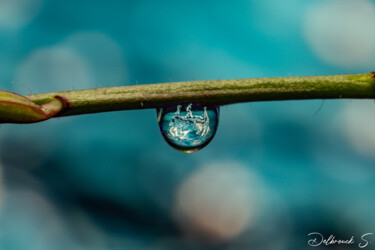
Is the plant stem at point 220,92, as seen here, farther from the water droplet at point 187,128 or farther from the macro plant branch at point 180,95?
the water droplet at point 187,128

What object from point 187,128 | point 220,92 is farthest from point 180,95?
point 187,128

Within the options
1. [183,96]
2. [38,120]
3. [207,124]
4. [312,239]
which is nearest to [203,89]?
[183,96]

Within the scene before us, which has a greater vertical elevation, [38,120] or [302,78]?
[302,78]

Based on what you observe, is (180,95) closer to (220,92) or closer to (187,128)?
(220,92)

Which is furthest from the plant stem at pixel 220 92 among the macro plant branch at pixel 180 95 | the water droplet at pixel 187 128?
the water droplet at pixel 187 128

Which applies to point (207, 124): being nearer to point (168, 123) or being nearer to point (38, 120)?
point (168, 123)

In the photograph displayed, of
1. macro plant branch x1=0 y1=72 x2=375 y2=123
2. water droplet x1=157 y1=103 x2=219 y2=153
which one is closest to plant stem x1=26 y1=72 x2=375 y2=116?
macro plant branch x1=0 y1=72 x2=375 y2=123
